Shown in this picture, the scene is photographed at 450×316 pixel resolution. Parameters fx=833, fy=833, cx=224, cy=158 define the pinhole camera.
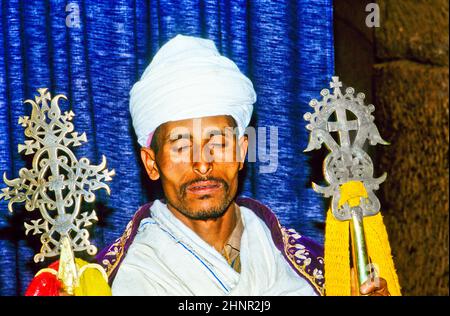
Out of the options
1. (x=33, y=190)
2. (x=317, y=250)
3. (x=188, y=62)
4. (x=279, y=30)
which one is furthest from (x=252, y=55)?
(x=33, y=190)

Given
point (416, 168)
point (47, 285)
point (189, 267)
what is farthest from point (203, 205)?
point (416, 168)

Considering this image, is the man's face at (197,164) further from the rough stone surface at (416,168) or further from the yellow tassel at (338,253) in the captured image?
the rough stone surface at (416,168)

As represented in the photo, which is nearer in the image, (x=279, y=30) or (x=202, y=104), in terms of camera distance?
(x=202, y=104)

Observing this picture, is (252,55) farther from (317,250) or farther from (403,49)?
(317,250)

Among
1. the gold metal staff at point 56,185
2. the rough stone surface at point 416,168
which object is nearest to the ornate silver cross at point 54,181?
the gold metal staff at point 56,185

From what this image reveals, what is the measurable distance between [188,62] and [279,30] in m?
0.38

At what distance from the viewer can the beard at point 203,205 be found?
2723 mm

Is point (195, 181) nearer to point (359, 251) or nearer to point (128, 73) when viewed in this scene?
point (128, 73)

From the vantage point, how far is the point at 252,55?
289 cm

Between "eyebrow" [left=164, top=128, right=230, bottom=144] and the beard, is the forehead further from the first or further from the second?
the beard

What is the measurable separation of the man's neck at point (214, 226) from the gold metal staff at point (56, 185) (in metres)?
0.32

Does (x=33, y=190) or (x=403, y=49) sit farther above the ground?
(x=403, y=49)

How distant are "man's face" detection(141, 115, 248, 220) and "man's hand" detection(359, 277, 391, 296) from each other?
20.4 inches

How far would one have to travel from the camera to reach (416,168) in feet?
9.27
